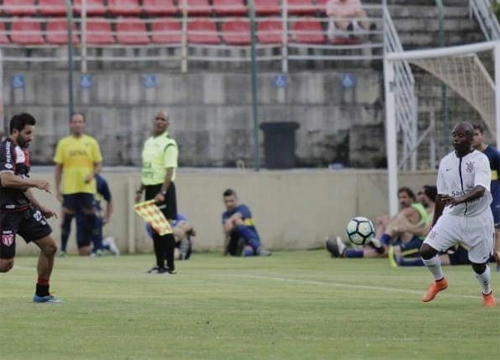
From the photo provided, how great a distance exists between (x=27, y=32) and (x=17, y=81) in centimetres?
144

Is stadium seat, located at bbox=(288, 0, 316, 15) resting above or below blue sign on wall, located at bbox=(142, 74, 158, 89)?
above

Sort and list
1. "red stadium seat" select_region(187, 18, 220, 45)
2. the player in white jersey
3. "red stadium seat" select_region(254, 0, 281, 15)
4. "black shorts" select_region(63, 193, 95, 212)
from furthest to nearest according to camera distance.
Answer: "red stadium seat" select_region(254, 0, 281, 15) < "red stadium seat" select_region(187, 18, 220, 45) < "black shorts" select_region(63, 193, 95, 212) < the player in white jersey

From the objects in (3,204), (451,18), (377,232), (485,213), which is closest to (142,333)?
(3,204)

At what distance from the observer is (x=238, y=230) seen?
92.8 feet

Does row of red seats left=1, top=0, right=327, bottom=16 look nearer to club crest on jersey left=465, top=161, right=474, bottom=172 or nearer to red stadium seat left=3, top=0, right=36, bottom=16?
red stadium seat left=3, top=0, right=36, bottom=16

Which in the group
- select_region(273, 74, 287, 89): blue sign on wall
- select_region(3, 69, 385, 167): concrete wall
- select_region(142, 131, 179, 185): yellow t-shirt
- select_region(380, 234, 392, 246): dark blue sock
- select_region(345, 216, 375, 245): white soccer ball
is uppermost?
select_region(273, 74, 287, 89): blue sign on wall

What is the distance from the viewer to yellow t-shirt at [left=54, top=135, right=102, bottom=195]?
27969 millimetres

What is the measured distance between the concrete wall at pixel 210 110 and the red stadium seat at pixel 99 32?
0.80m

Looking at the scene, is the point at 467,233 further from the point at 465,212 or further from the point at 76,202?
the point at 76,202

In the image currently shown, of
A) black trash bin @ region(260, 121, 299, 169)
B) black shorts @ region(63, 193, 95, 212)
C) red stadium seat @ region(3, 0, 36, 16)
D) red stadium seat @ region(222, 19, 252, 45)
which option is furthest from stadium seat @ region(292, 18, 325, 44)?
black shorts @ region(63, 193, 95, 212)

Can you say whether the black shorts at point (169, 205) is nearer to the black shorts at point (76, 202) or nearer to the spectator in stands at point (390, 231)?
the spectator in stands at point (390, 231)

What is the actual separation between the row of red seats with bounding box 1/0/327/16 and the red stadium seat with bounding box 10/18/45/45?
9.0 inches

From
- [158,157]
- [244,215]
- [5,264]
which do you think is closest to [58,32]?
[244,215]

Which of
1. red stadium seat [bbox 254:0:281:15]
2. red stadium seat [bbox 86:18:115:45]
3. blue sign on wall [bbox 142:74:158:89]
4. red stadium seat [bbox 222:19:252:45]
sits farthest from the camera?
red stadium seat [bbox 254:0:281:15]
